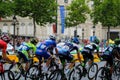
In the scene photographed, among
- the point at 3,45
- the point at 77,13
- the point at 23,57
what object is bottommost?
the point at 77,13

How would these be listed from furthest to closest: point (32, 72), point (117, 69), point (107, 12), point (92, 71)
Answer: point (107, 12) < point (92, 71) < point (117, 69) < point (32, 72)

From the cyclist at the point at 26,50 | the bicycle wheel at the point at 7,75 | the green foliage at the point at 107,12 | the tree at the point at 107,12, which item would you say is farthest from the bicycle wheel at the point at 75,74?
the green foliage at the point at 107,12

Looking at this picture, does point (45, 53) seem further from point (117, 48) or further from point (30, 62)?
point (117, 48)

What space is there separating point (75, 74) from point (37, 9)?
35.7 m

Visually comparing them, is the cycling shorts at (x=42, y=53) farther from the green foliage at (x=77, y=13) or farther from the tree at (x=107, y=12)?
the green foliage at (x=77, y=13)

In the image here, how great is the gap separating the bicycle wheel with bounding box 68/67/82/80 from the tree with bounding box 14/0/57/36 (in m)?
34.4

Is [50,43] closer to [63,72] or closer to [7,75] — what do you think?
[63,72]

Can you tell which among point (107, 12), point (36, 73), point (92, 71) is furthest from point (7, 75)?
point (107, 12)

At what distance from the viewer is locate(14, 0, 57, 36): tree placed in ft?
171

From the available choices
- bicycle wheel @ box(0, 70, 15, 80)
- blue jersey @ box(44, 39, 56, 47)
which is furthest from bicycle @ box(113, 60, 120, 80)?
bicycle wheel @ box(0, 70, 15, 80)

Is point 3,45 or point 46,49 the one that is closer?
point 3,45

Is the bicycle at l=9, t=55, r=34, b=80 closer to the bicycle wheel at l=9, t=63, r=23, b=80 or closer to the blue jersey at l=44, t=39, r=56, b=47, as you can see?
the bicycle wheel at l=9, t=63, r=23, b=80

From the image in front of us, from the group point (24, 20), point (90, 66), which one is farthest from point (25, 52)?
point (24, 20)

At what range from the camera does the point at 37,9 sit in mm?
52469
